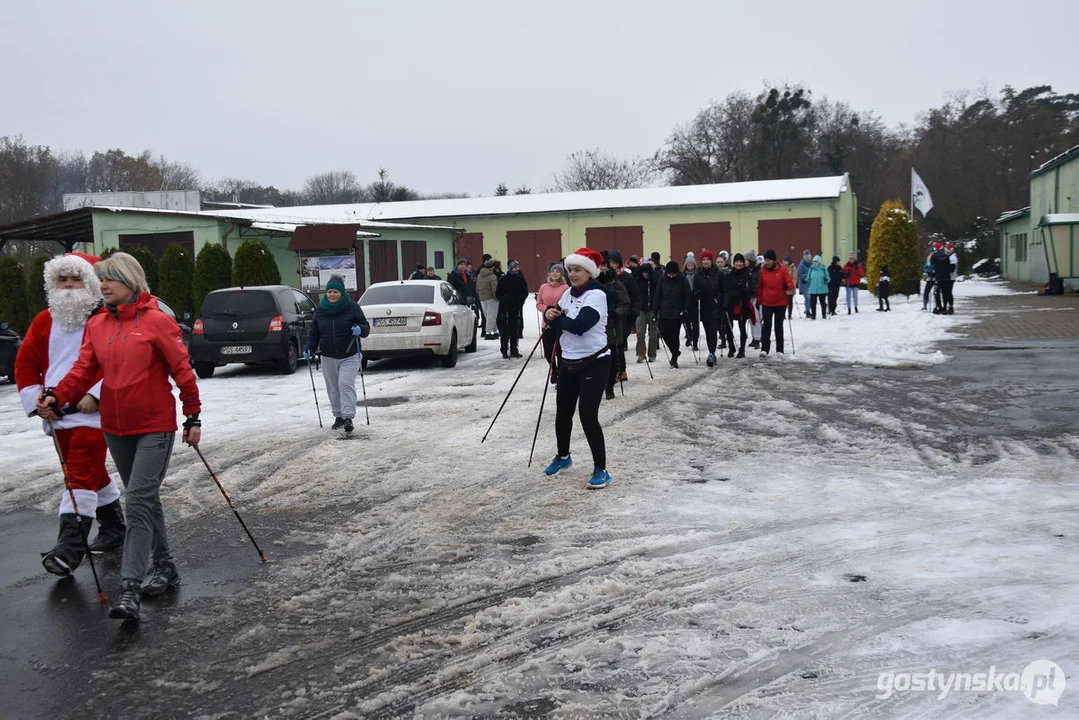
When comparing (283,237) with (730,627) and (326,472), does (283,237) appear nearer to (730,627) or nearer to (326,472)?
(326,472)

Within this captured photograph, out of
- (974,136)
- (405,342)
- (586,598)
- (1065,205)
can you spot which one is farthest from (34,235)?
(974,136)

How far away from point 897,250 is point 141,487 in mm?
31763

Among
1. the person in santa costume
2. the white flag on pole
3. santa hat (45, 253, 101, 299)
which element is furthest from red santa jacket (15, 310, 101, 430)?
the white flag on pole

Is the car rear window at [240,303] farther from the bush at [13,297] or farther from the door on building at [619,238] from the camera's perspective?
the door on building at [619,238]

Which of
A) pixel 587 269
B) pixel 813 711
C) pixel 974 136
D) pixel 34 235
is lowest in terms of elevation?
pixel 813 711

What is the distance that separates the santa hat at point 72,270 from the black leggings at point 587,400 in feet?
11.5

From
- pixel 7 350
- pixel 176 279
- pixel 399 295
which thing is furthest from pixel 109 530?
pixel 176 279

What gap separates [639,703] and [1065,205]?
4150 centimetres

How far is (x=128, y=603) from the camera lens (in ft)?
16.5

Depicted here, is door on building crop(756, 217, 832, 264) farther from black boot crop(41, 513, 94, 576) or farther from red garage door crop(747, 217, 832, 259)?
black boot crop(41, 513, 94, 576)

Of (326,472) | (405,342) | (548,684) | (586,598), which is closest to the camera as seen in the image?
(548,684)

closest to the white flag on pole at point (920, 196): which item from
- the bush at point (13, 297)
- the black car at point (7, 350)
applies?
the bush at point (13, 297)

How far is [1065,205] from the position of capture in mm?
39250

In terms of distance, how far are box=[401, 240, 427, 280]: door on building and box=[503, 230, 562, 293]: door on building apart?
9556 millimetres
